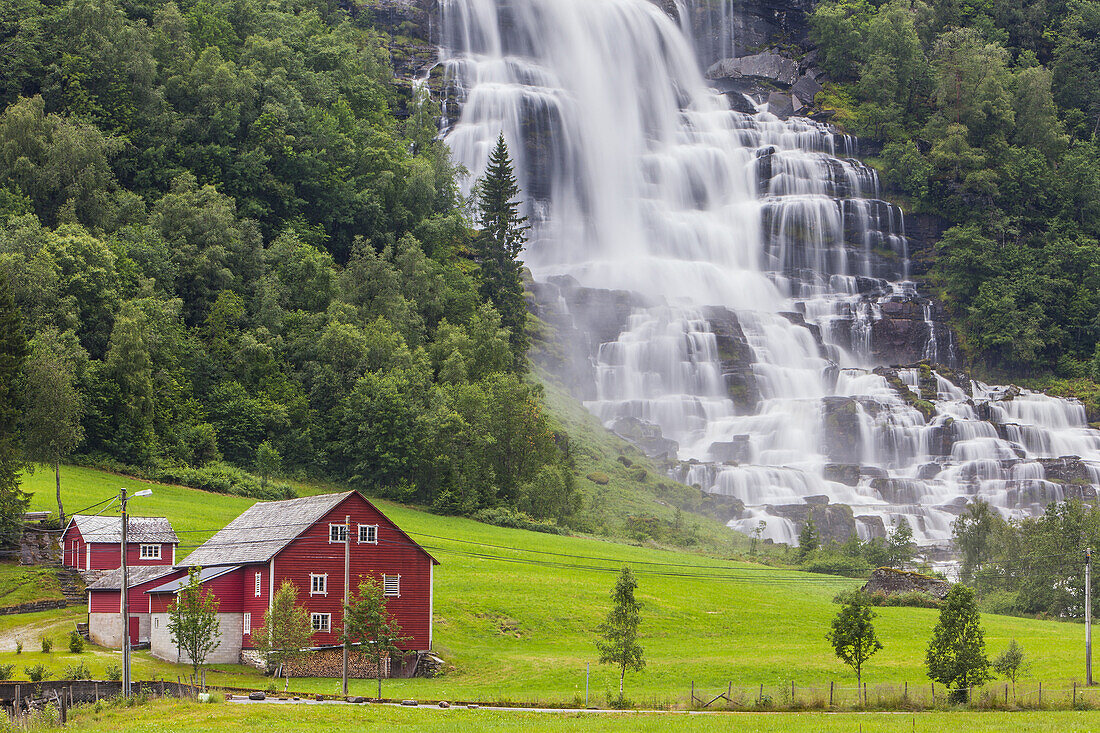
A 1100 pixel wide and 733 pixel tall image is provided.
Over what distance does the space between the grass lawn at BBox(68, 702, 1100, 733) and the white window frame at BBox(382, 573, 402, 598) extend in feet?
42.4

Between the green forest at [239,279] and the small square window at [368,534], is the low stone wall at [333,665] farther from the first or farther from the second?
the green forest at [239,279]

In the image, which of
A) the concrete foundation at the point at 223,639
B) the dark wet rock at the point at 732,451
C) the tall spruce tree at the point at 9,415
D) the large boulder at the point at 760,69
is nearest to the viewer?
the concrete foundation at the point at 223,639

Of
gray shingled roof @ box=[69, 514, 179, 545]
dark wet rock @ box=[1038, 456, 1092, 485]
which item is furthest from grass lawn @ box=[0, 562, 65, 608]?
dark wet rock @ box=[1038, 456, 1092, 485]

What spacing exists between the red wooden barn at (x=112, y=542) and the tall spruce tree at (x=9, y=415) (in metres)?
2.41

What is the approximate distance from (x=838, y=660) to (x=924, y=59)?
130 metres

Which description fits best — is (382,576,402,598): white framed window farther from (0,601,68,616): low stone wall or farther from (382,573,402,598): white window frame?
(0,601,68,616): low stone wall

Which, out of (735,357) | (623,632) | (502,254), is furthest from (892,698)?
(735,357)

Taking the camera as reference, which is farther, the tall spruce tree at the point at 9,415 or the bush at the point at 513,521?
the bush at the point at 513,521

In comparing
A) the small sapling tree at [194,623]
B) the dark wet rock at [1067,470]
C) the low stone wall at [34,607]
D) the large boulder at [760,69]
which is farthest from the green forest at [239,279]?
the large boulder at [760,69]

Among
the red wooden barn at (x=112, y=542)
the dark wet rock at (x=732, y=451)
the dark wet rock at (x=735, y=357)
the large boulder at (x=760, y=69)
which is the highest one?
the large boulder at (x=760, y=69)

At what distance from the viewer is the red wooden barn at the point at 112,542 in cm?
5047

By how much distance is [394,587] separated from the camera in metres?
46.0

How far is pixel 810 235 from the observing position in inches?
5497

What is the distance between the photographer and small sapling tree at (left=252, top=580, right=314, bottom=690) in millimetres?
40156
